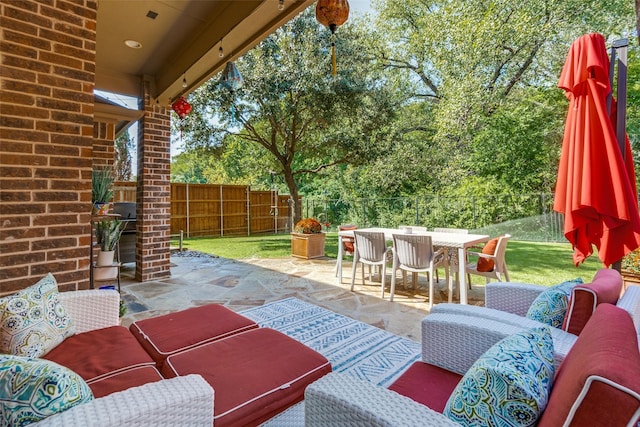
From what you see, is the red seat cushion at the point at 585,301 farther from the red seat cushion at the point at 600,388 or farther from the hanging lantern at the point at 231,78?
the hanging lantern at the point at 231,78

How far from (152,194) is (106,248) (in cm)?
161

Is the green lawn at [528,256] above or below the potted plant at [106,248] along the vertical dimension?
below

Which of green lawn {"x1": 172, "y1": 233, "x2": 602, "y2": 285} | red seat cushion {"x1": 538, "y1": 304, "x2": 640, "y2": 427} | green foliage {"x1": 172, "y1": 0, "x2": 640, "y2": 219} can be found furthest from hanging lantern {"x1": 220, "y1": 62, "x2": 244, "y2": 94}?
green lawn {"x1": 172, "y1": 233, "x2": 602, "y2": 285}

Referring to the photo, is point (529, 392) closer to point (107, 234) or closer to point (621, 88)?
point (621, 88)

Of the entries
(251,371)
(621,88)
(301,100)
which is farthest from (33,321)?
(301,100)

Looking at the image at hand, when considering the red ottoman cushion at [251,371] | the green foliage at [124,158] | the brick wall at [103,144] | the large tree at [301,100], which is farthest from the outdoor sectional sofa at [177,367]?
the green foliage at [124,158]

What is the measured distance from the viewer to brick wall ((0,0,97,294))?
6.51ft

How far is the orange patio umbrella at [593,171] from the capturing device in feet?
6.00

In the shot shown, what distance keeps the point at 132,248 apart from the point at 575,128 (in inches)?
229

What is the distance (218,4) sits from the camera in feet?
10.4

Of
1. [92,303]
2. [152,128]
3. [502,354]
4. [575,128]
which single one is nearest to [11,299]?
[92,303]

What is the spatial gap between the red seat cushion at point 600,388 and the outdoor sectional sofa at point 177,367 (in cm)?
97

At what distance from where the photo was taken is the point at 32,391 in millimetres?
880

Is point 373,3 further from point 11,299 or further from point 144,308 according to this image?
point 11,299
